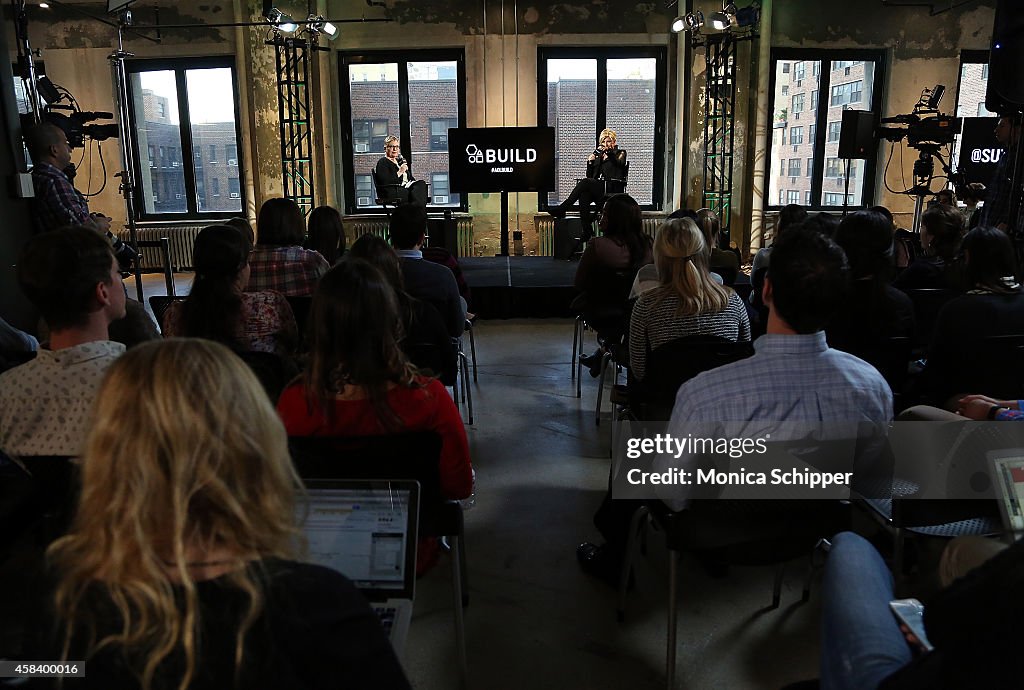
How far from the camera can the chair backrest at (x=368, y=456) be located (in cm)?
149

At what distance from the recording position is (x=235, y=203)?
32.5 ft

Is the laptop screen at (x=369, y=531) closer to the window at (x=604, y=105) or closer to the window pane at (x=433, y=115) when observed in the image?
the window at (x=604, y=105)

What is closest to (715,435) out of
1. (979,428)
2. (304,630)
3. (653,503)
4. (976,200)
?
(653,503)

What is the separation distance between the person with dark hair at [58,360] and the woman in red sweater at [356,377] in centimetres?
49

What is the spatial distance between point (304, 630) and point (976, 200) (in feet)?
23.9

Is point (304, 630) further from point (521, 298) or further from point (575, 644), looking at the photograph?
point (521, 298)

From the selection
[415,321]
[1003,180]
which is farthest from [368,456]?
[1003,180]

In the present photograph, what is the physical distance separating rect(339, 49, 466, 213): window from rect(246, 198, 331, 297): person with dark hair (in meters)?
6.59

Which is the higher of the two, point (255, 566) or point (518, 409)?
point (255, 566)

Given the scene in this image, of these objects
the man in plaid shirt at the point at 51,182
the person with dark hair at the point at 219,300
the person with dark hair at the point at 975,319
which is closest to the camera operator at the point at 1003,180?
the person with dark hair at the point at 975,319

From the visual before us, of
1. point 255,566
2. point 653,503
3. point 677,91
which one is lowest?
point 653,503

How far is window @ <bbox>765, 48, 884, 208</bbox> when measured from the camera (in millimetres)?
9438

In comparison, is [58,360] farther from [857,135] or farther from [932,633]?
[857,135]

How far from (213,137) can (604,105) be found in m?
5.25
